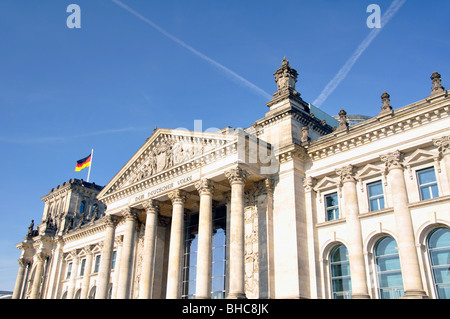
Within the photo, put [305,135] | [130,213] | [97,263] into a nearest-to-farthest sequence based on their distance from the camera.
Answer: [305,135] → [130,213] → [97,263]

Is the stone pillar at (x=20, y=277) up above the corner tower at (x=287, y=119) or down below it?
below

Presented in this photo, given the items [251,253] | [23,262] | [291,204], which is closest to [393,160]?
[291,204]

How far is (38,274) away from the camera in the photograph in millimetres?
52906

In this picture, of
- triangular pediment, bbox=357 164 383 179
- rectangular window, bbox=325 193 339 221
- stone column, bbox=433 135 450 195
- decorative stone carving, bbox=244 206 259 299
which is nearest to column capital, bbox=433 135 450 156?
stone column, bbox=433 135 450 195

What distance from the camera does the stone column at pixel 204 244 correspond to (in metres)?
26.0

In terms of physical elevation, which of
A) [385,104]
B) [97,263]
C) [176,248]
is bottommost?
[176,248]

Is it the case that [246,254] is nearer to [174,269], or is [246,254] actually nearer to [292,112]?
[174,269]

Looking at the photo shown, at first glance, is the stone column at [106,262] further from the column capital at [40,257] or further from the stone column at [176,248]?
the column capital at [40,257]

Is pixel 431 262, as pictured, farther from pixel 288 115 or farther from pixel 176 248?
pixel 176 248

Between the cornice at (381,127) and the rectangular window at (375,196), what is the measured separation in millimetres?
2634

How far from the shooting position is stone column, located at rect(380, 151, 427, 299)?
2114cm

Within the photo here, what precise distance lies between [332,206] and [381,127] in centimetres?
574

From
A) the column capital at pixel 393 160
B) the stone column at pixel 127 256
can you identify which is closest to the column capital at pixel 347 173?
the column capital at pixel 393 160
